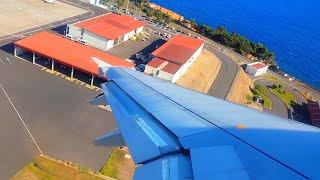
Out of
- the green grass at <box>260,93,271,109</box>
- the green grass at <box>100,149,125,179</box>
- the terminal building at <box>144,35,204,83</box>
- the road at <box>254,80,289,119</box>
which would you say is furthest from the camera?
the green grass at <box>260,93,271,109</box>

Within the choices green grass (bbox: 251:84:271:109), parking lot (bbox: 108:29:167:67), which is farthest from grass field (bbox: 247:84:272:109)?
parking lot (bbox: 108:29:167:67)

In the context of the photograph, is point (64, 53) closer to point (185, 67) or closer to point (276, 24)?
point (185, 67)

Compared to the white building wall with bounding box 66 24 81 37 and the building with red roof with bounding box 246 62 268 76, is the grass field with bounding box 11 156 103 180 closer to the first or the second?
the white building wall with bounding box 66 24 81 37

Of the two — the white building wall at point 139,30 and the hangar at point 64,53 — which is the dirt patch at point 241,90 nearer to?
the hangar at point 64,53

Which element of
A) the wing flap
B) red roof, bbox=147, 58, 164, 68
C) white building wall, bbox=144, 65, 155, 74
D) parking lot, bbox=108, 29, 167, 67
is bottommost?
parking lot, bbox=108, 29, 167, 67

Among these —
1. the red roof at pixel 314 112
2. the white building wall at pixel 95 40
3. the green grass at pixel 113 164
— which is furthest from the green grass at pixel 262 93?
the green grass at pixel 113 164

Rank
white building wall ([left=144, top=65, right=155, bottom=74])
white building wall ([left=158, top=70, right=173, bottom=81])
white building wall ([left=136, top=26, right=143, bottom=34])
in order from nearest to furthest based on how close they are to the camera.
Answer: white building wall ([left=158, top=70, right=173, bottom=81]) → white building wall ([left=144, top=65, right=155, bottom=74]) → white building wall ([left=136, top=26, right=143, bottom=34])
